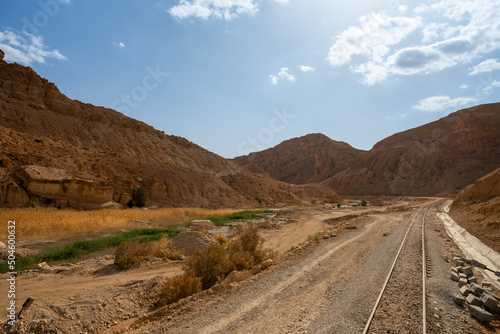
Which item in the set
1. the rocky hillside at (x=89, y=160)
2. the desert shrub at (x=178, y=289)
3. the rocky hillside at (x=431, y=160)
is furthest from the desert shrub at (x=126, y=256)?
the rocky hillside at (x=431, y=160)

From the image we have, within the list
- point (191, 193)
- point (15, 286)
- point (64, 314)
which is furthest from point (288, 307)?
point (191, 193)

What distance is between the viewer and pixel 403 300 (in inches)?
231

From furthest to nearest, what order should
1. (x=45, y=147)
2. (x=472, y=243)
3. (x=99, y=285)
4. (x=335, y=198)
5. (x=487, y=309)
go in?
(x=335, y=198), (x=45, y=147), (x=472, y=243), (x=99, y=285), (x=487, y=309)

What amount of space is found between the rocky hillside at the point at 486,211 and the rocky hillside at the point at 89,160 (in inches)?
1097

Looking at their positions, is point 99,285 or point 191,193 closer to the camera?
point 99,285

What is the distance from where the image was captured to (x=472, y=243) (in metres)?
12.5

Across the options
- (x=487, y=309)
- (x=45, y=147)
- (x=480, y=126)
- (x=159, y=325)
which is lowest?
(x=159, y=325)

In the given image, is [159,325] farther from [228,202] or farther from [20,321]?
[228,202]

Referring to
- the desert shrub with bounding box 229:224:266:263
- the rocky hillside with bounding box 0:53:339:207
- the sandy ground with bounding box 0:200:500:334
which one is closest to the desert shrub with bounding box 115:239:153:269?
the sandy ground with bounding box 0:200:500:334

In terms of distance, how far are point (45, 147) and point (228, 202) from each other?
24.8 m

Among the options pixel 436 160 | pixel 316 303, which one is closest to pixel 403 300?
pixel 316 303

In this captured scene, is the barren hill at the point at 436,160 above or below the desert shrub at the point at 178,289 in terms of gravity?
above

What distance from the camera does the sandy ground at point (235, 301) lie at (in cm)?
487

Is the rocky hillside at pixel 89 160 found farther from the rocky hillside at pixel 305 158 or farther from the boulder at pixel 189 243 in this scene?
the rocky hillside at pixel 305 158
